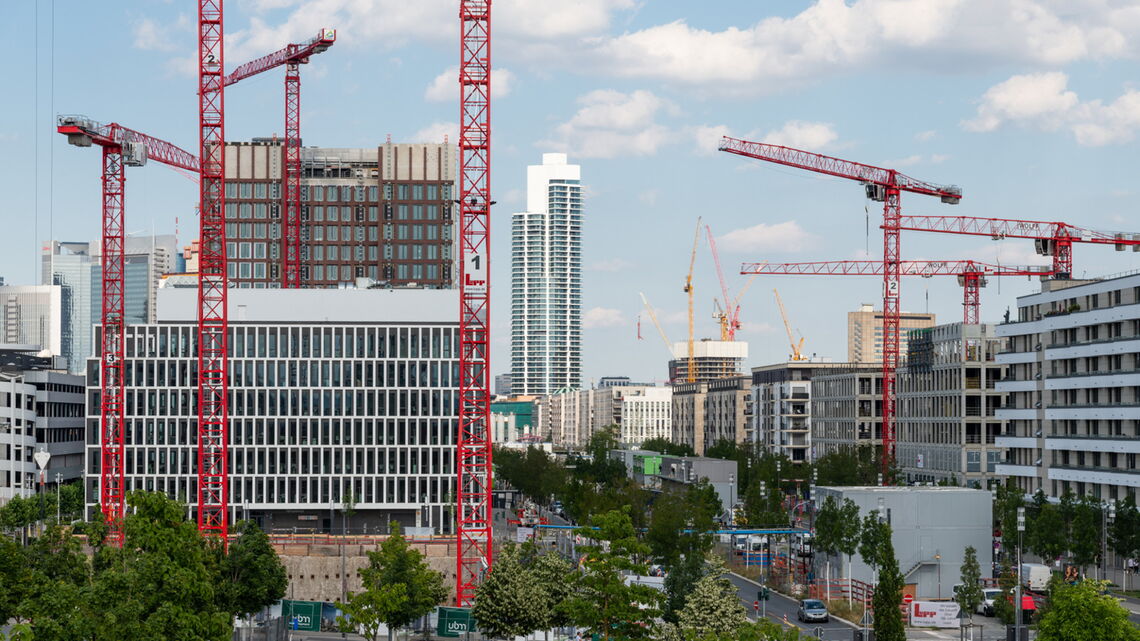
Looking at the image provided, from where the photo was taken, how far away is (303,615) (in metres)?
101

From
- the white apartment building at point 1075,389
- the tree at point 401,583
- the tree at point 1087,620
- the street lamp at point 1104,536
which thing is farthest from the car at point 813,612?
the white apartment building at point 1075,389

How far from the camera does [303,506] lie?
163500 mm

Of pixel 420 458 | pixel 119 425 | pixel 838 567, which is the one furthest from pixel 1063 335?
pixel 119 425

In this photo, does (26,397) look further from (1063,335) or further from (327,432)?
(1063,335)

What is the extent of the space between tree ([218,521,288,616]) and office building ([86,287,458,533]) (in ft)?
218

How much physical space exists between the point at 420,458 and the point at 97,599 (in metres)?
109

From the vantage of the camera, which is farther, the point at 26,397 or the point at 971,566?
the point at 26,397

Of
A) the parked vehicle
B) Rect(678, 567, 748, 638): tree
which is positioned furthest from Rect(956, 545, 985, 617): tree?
A: Rect(678, 567, 748, 638): tree

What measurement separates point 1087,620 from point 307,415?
377ft

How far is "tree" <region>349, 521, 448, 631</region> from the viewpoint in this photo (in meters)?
86.8

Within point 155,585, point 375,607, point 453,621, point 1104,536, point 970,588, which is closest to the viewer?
point 155,585

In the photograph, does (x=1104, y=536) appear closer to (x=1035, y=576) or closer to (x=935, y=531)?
(x=1035, y=576)

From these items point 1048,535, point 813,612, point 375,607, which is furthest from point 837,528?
point 375,607

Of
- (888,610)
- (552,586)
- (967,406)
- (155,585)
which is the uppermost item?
(967,406)
